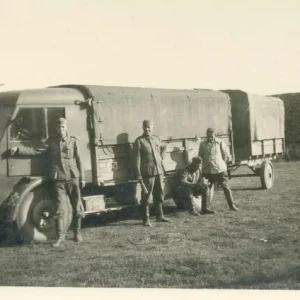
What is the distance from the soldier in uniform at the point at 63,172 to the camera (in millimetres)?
7445

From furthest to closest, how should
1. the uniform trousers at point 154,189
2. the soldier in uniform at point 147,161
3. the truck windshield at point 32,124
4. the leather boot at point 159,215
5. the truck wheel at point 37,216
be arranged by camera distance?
the leather boot at point 159,215
the uniform trousers at point 154,189
the soldier in uniform at point 147,161
the truck windshield at point 32,124
the truck wheel at point 37,216

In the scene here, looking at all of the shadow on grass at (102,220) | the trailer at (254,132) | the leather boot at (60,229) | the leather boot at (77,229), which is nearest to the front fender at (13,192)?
the shadow on grass at (102,220)

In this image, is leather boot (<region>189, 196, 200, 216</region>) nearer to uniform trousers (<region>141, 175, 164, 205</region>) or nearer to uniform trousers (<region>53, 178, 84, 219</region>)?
uniform trousers (<region>141, 175, 164, 205</region>)

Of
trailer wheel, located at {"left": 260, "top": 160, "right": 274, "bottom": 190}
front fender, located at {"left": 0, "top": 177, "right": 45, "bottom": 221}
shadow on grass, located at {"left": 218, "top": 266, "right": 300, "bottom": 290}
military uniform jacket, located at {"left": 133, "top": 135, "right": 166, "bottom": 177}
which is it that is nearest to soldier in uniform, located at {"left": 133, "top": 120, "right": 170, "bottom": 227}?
military uniform jacket, located at {"left": 133, "top": 135, "right": 166, "bottom": 177}

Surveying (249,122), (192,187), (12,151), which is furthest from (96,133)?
(249,122)

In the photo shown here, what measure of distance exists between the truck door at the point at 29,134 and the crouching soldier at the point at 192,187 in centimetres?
295

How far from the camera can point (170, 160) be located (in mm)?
9781

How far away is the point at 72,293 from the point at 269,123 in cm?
918

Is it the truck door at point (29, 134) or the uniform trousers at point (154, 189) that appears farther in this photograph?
the uniform trousers at point (154, 189)

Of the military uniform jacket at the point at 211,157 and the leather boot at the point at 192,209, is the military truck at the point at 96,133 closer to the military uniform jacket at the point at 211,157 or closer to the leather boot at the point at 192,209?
the military uniform jacket at the point at 211,157

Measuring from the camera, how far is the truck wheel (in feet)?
24.3

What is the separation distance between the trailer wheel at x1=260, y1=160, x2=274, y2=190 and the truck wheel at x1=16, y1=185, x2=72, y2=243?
6.71 m

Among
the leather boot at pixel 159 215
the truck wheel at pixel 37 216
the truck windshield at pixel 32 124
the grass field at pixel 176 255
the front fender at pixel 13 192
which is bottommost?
the grass field at pixel 176 255

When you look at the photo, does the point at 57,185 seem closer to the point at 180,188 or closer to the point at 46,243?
the point at 46,243
